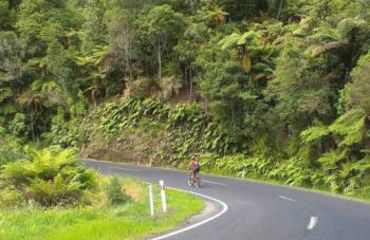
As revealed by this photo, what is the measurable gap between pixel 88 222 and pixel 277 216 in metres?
5.62

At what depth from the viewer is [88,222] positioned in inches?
547

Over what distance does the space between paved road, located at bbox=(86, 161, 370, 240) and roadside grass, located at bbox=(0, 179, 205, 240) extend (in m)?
1.09

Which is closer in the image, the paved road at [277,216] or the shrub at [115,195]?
the paved road at [277,216]

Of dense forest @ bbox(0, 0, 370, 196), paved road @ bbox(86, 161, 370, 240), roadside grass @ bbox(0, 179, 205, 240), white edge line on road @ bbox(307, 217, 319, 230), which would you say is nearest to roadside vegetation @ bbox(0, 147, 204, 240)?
roadside grass @ bbox(0, 179, 205, 240)

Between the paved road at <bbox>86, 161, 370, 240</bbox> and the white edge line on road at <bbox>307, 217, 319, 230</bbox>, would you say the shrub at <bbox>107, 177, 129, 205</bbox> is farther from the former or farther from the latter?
the white edge line on road at <bbox>307, 217, 319, 230</bbox>

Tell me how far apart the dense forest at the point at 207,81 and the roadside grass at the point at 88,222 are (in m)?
8.95

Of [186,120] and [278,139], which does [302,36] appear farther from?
[186,120]

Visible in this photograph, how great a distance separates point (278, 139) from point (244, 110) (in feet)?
8.71

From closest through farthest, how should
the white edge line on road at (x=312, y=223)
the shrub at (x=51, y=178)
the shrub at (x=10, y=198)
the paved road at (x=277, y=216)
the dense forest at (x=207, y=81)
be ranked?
the paved road at (x=277, y=216) → the white edge line on road at (x=312, y=223) → the shrub at (x=10, y=198) → the shrub at (x=51, y=178) → the dense forest at (x=207, y=81)

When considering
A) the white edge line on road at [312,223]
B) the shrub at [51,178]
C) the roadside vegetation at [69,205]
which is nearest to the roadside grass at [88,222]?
the roadside vegetation at [69,205]

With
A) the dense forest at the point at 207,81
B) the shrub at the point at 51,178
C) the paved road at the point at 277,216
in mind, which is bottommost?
the paved road at the point at 277,216

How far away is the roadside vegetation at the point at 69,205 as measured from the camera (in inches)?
511

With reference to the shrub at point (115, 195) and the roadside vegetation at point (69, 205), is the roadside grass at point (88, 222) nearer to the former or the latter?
the roadside vegetation at point (69, 205)

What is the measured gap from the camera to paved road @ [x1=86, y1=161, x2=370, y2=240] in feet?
42.4
